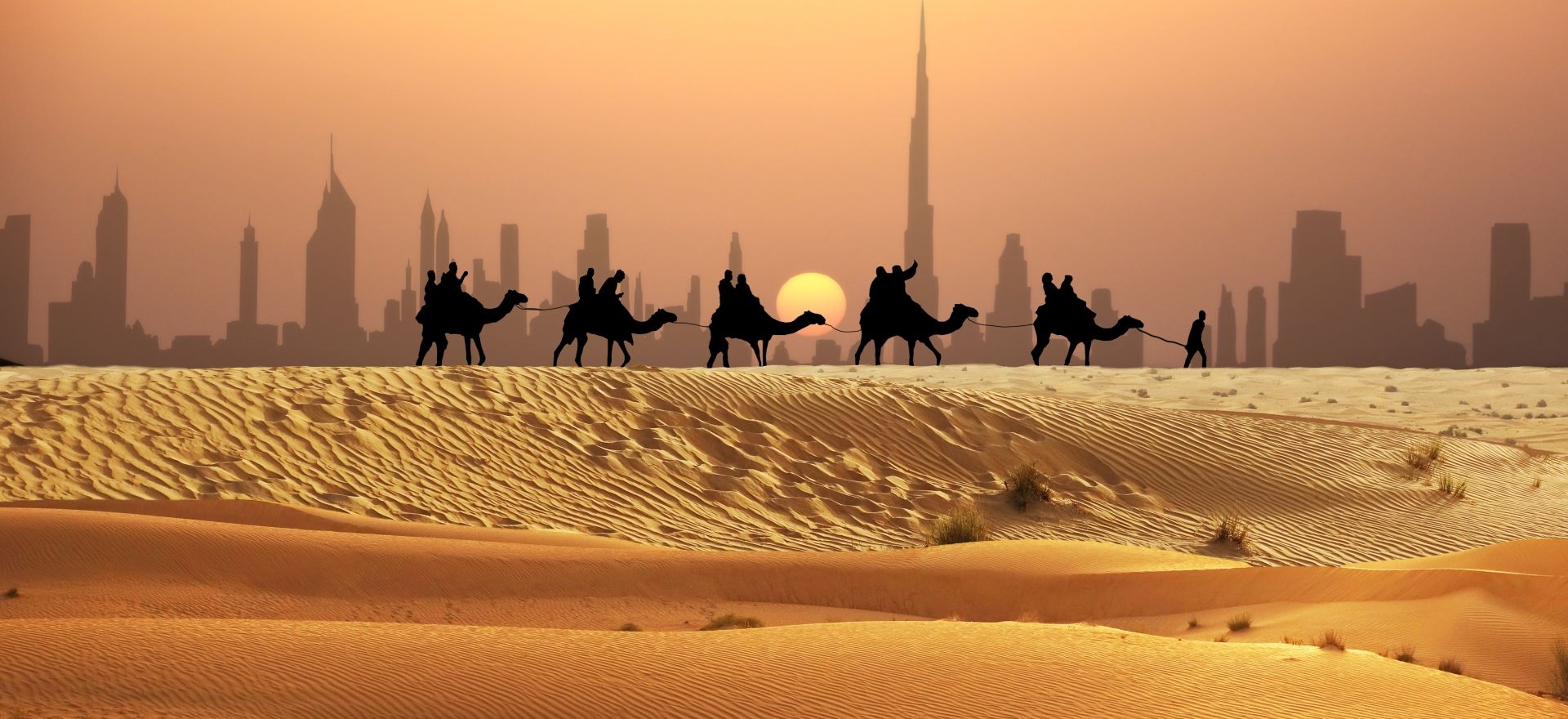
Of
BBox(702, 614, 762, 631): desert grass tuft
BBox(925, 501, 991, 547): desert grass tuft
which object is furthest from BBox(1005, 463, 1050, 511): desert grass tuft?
BBox(702, 614, 762, 631): desert grass tuft

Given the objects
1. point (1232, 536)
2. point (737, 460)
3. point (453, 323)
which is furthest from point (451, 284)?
point (1232, 536)

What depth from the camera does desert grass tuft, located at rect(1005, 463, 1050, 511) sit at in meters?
17.8

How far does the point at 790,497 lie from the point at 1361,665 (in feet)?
36.8

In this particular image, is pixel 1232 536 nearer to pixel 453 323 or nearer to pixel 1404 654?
Result: pixel 1404 654

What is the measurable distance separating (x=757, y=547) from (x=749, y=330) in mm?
14914

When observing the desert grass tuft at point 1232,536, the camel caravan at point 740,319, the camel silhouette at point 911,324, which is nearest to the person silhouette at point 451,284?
the camel caravan at point 740,319

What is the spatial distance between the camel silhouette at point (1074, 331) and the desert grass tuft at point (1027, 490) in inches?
582

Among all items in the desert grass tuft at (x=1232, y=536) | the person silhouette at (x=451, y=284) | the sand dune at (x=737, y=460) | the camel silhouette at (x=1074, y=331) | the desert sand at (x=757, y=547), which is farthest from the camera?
the camel silhouette at (x=1074, y=331)

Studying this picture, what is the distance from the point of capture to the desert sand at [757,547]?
231 inches

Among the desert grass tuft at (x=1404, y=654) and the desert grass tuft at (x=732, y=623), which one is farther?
the desert grass tuft at (x=732, y=623)

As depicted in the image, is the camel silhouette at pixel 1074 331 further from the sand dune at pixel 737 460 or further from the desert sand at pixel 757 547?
the sand dune at pixel 737 460

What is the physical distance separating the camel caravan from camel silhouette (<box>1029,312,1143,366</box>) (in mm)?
20

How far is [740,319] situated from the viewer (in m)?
29.6

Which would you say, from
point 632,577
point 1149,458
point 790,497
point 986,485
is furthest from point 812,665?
point 1149,458
